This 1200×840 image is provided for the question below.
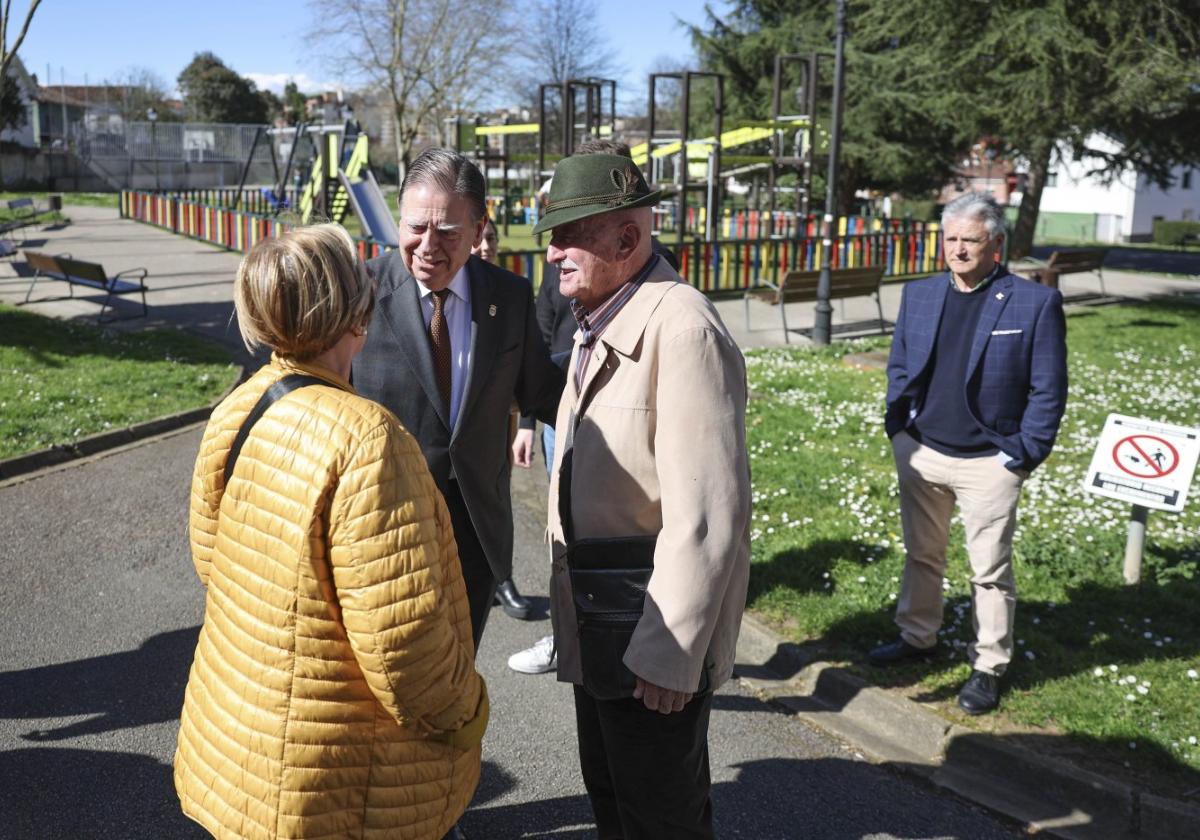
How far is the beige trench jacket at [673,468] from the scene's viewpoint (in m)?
2.38

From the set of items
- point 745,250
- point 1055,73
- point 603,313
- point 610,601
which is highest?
point 1055,73

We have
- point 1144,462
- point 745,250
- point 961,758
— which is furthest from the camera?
point 745,250

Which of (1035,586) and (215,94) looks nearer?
(1035,586)

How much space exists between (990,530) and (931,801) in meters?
1.06

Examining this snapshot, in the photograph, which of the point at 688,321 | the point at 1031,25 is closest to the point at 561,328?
the point at 688,321

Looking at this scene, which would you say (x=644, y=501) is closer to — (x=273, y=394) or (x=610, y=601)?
(x=610, y=601)

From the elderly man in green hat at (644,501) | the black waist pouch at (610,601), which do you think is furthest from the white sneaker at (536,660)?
the black waist pouch at (610,601)

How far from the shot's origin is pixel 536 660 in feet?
15.7

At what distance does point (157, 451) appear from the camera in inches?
323

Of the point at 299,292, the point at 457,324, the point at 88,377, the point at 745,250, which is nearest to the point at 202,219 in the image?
the point at 745,250

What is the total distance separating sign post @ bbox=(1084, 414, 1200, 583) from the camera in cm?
516

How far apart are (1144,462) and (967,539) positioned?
167 cm

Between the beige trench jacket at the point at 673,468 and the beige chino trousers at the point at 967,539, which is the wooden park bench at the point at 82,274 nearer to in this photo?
the beige chino trousers at the point at 967,539

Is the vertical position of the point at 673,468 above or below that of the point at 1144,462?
above
